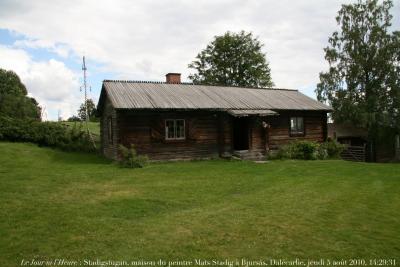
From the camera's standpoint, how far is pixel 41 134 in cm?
2198

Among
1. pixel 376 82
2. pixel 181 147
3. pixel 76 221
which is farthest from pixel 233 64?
pixel 76 221

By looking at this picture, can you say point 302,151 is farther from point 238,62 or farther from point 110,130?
point 238,62

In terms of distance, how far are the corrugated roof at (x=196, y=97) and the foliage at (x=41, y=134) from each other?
4.46 meters

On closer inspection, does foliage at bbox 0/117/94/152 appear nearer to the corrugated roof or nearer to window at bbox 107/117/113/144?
window at bbox 107/117/113/144

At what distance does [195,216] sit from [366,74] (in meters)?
30.2

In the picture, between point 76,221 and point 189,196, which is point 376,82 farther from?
point 76,221

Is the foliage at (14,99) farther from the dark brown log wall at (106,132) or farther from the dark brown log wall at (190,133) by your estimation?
the dark brown log wall at (190,133)

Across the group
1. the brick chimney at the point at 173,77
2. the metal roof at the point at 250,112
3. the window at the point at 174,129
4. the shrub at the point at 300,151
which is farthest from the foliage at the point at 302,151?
the brick chimney at the point at 173,77

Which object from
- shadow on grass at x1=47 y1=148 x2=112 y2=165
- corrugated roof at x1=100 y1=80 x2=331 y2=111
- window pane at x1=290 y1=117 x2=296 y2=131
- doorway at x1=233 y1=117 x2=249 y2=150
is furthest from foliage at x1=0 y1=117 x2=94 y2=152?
window pane at x1=290 y1=117 x2=296 y2=131

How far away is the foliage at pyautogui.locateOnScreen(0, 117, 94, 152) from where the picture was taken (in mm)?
21500

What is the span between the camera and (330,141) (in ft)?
77.9

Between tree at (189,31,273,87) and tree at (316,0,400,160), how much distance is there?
11.6 meters

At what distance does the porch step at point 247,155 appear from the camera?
2006cm

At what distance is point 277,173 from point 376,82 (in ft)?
75.4
